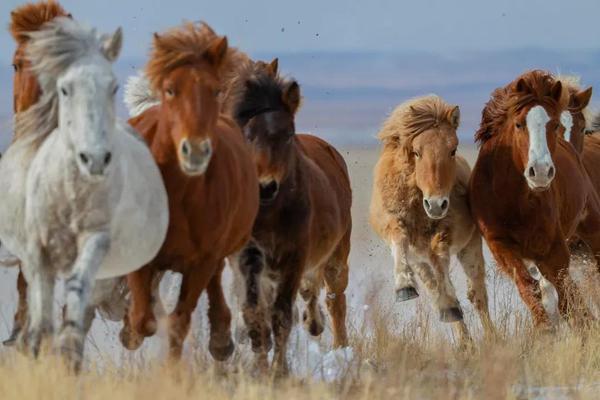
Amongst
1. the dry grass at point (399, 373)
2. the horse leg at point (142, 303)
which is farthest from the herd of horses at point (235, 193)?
the dry grass at point (399, 373)

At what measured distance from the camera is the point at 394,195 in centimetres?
1162

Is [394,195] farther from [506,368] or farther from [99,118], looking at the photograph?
[99,118]

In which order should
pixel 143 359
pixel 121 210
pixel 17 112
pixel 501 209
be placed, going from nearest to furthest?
pixel 121 210
pixel 143 359
pixel 17 112
pixel 501 209

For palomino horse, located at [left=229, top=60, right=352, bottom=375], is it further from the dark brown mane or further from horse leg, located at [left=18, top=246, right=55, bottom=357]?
horse leg, located at [left=18, top=246, right=55, bottom=357]

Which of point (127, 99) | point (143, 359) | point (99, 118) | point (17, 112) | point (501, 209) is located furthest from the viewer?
point (501, 209)

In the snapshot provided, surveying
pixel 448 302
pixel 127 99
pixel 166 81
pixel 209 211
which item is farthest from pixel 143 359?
pixel 448 302

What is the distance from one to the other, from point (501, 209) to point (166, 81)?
4311mm

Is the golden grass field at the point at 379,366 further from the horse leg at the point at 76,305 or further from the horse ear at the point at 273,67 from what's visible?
the horse ear at the point at 273,67

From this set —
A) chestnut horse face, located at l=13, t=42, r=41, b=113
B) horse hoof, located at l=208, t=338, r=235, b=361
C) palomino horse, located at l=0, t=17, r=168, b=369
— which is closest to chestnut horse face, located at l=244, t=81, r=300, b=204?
horse hoof, located at l=208, t=338, r=235, b=361

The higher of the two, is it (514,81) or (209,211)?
(514,81)

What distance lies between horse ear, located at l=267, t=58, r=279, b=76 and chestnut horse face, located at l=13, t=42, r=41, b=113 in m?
1.70

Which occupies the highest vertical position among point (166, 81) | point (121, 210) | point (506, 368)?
point (166, 81)

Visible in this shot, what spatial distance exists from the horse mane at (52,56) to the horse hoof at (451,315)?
4811mm

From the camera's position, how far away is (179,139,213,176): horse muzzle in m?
7.19
